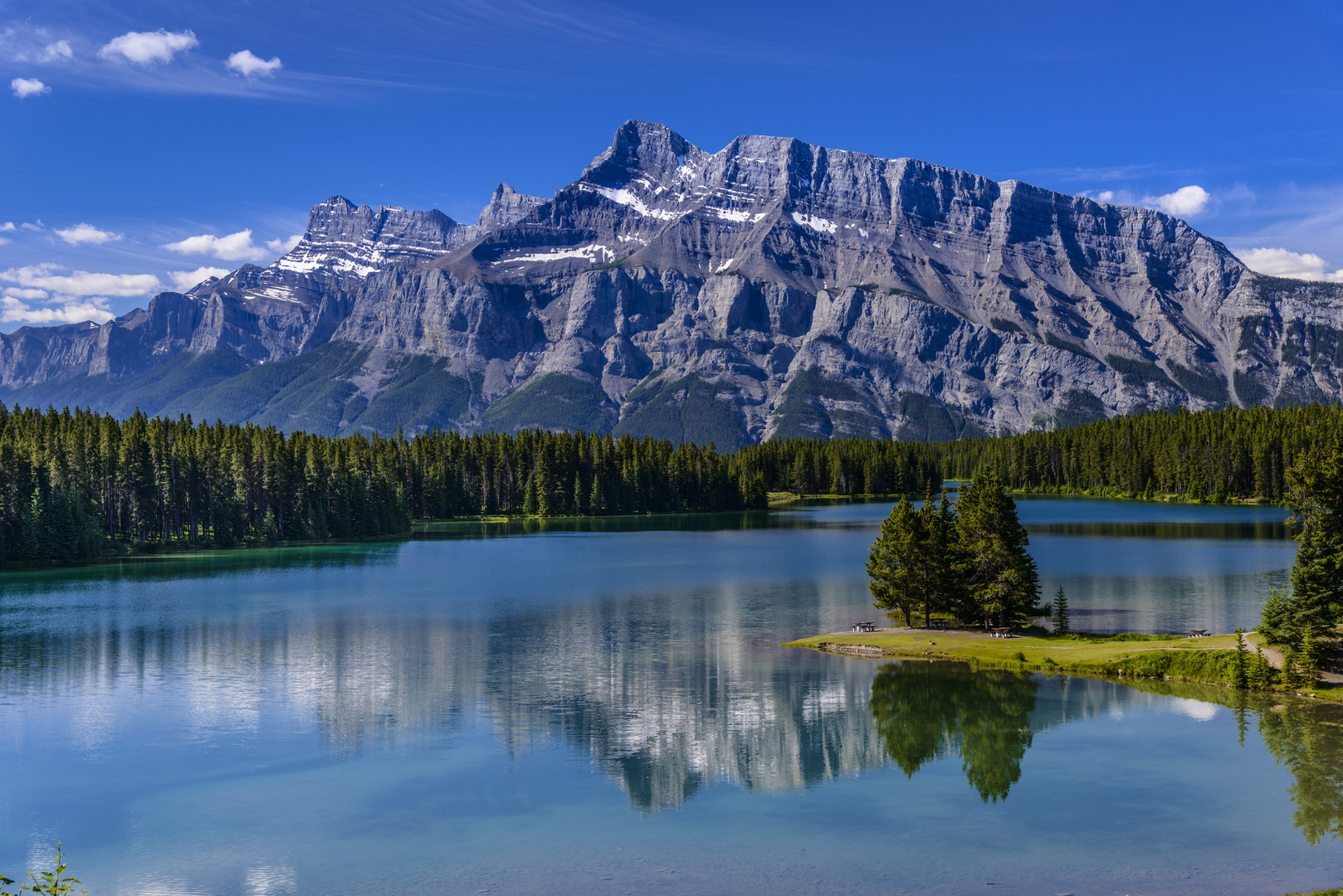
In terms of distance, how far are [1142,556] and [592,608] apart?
64721 mm

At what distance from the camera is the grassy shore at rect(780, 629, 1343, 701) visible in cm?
5184

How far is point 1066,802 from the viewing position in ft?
118

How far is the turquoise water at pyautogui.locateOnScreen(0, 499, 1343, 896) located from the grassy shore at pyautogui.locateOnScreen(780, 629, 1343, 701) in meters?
1.99

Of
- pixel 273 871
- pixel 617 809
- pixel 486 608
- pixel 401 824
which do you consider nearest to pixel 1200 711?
pixel 617 809

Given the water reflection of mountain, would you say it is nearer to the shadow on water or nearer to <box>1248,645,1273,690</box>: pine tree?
the shadow on water

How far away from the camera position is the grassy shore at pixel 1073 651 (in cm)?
5184

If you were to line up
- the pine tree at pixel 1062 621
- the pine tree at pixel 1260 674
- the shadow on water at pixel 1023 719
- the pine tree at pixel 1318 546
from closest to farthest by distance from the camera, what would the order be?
the shadow on water at pixel 1023 719
the pine tree at pixel 1318 546
the pine tree at pixel 1260 674
the pine tree at pixel 1062 621

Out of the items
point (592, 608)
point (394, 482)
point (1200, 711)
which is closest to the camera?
point (1200, 711)

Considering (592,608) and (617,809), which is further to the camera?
(592,608)

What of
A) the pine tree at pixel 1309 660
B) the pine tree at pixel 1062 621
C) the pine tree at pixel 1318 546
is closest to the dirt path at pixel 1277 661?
the pine tree at pixel 1309 660

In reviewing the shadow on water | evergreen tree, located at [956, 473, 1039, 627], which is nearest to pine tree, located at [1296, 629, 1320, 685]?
the shadow on water

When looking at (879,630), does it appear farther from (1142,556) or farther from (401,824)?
(1142,556)

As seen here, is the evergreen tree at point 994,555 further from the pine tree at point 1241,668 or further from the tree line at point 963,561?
the pine tree at point 1241,668

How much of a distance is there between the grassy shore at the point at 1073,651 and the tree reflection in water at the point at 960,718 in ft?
6.42
